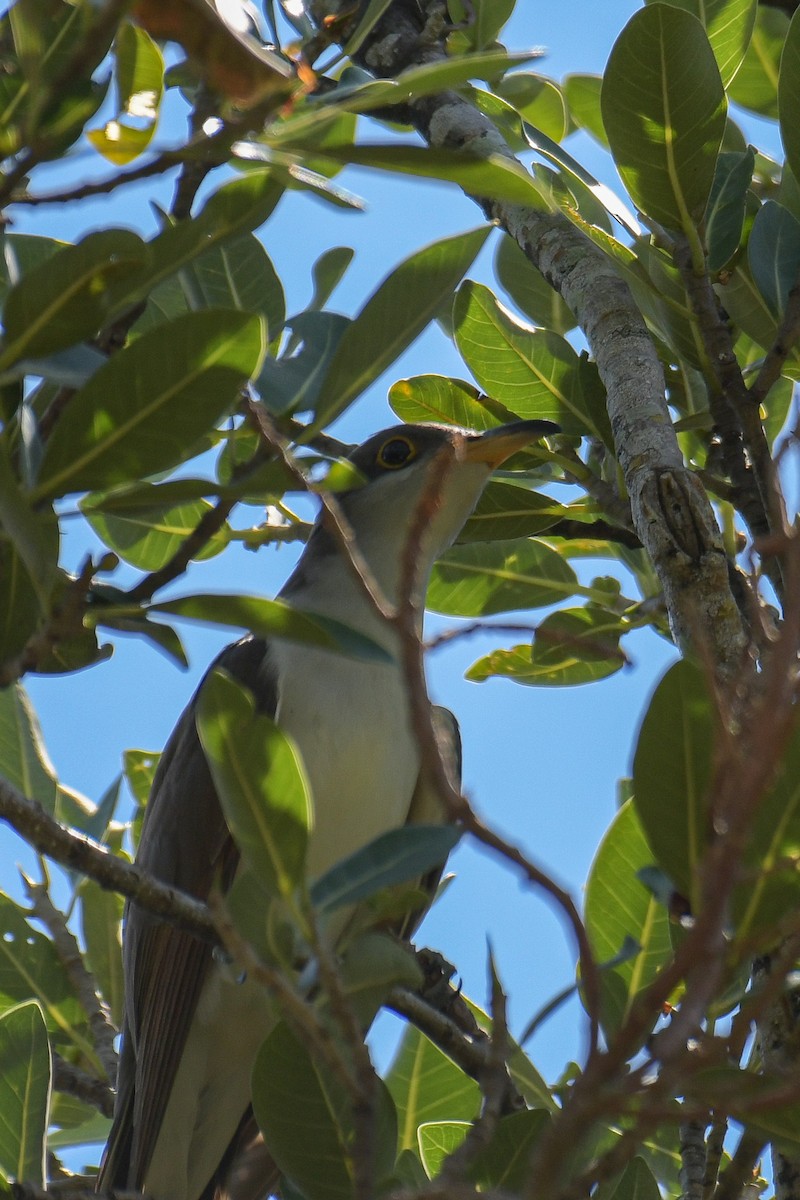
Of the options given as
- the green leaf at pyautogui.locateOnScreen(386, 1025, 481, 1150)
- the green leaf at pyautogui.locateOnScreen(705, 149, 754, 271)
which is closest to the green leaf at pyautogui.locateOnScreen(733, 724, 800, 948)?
the green leaf at pyautogui.locateOnScreen(705, 149, 754, 271)

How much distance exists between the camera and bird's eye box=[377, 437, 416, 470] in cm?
518

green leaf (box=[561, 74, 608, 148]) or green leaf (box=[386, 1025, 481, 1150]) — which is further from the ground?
green leaf (box=[561, 74, 608, 148])

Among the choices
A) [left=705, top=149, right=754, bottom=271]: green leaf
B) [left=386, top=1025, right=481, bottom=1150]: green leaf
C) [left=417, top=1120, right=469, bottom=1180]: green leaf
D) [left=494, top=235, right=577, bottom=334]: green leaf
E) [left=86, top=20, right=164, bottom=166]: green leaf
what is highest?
[left=494, top=235, right=577, bottom=334]: green leaf

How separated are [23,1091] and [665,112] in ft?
9.26

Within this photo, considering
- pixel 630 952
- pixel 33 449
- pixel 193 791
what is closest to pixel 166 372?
pixel 33 449

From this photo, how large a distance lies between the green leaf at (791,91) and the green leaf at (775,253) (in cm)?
17

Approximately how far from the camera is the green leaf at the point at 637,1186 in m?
2.94

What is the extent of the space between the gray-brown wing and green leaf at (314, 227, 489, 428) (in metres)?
2.11

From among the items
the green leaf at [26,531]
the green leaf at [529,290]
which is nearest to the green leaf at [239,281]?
the green leaf at [26,531]

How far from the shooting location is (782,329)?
3334mm

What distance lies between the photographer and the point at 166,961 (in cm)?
418

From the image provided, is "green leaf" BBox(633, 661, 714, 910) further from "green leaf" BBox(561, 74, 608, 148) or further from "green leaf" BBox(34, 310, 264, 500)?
"green leaf" BBox(561, 74, 608, 148)

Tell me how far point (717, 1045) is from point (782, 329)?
2357mm

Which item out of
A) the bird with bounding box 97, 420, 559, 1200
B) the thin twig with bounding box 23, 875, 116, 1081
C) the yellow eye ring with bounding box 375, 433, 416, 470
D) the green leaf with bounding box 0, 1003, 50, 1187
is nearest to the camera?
the green leaf with bounding box 0, 1003, 50, 1187
